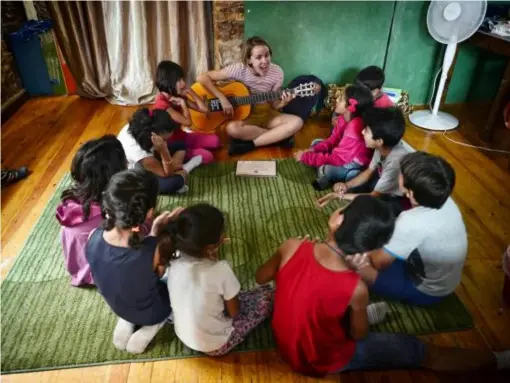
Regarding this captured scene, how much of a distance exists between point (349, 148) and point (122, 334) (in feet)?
4.90

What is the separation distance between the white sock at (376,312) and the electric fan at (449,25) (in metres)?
1.90

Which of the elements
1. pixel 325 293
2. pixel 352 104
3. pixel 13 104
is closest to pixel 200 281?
pixel 325 293

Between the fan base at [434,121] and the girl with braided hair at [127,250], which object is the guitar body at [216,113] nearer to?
the fan base at [434,121]

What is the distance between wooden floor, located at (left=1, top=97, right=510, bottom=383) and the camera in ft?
4.28

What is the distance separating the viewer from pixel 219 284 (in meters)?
1.18

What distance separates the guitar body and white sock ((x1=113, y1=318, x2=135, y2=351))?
161 centimetres

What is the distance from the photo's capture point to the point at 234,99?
261 cm

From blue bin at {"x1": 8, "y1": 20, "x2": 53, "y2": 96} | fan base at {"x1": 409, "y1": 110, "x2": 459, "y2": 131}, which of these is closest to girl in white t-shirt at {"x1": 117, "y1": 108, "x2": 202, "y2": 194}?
blue bin at {"x1": 8, "y1": 20, "x2": 53, "y2": 96}

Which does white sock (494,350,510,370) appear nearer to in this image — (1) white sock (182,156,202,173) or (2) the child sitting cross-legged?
(2) the child sitting cross-legged

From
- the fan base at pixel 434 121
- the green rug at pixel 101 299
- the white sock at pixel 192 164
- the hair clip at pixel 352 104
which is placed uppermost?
the hair clip at pixel 352 104

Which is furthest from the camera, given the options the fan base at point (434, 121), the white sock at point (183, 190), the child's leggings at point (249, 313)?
the fan base at point (434, 121)

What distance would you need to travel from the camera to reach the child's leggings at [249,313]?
4.41ft

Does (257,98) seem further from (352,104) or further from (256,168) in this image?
(352,104)

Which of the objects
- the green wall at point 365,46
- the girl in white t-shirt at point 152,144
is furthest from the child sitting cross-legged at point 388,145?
the green wall at point 365,46
